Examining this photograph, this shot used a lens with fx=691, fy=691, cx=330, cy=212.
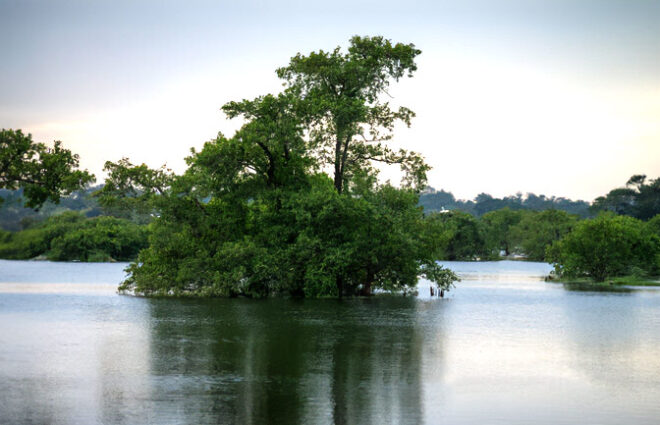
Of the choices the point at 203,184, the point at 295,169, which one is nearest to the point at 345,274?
the point at 295,169

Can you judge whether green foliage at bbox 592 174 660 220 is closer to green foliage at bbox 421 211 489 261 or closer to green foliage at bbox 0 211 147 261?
green foliage at bbox 421 211 489 261

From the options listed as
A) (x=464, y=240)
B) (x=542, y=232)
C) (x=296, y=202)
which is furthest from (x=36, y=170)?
(x=542, y=232)

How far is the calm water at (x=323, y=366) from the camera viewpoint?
50.5 ft

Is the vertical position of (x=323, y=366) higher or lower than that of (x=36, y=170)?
lower

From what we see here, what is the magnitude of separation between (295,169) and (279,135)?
4.46m

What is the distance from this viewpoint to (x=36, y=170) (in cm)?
2772

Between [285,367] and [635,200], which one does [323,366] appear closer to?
[285,367]

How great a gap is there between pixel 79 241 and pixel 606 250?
105m

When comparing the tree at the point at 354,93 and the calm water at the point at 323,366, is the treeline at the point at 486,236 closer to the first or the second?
the tree at the point at 354,93

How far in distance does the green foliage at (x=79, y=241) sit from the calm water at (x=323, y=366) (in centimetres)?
10334

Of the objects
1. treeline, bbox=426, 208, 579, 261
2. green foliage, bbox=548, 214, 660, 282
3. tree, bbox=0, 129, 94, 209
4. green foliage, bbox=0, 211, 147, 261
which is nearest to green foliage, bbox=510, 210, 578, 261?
treeline, bbox=426, 208, 579, 261

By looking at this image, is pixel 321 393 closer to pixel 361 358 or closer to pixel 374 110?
pixel 361 358

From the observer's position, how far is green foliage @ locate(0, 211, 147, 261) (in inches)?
5586

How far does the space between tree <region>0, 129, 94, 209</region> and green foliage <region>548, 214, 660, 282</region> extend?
6007 centimetres
